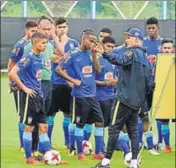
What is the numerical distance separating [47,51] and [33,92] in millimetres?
900

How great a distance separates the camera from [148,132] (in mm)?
10867

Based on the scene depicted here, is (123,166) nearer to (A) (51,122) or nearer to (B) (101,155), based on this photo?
(B) (101,155)

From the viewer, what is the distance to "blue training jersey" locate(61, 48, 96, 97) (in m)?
9.87

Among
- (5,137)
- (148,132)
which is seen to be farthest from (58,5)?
(148,132)

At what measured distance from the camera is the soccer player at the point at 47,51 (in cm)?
988

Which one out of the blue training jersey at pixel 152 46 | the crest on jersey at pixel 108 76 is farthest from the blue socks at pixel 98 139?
the blue training jersey at pixel 152 46

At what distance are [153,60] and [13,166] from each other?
3071mm

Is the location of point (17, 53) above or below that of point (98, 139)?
above

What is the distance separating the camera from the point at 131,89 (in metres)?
8.64

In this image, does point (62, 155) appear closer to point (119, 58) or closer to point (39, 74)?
point (39, 74)

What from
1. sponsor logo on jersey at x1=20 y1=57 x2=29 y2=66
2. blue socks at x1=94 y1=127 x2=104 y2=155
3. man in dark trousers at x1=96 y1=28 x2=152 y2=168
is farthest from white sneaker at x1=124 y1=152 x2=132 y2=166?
sponsor logo on jersey at x1=20 y1=57 x2=29 y2=66

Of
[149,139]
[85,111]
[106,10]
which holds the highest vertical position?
[106,10]

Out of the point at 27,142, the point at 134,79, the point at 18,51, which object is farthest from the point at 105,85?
the point at 134,79

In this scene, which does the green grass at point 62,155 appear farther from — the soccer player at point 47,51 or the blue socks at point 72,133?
the soccer player at point 47,51
